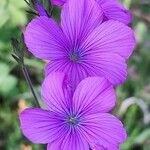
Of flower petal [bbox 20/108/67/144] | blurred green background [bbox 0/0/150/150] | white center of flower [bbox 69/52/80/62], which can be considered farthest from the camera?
blurred green background [bbox 0/0/150/150]

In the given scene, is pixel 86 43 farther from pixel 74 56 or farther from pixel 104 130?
pixel 104 130

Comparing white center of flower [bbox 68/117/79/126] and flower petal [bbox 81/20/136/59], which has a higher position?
flower petal [bbox 81/20/136/59]

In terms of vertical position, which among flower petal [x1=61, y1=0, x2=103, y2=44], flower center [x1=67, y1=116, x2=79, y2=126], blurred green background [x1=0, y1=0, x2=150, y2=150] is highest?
flower petal [x1=61, y1=0, x2=103, y2=44]

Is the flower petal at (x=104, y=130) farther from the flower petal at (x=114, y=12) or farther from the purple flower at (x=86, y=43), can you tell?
the flower petal at (x=114, y=12)

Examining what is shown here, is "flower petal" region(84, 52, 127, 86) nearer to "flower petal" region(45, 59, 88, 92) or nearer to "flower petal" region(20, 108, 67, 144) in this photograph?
"flower petal" region(45, 59, 88, 92)

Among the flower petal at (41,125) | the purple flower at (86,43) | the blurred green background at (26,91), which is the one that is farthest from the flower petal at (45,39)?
the blurred green background at (26,91)

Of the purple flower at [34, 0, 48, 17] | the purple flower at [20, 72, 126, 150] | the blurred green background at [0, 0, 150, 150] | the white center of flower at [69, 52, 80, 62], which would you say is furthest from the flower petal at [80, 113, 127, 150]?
the blurred green background at [0, 0, 150, 150]
